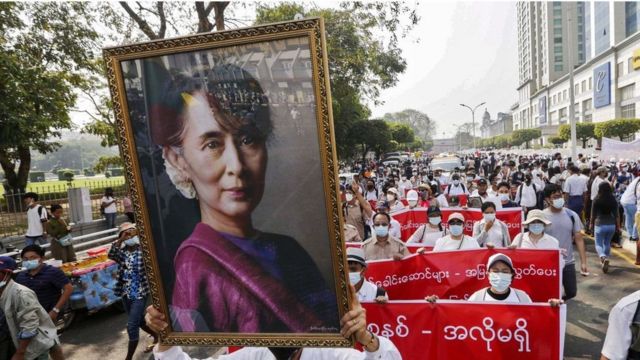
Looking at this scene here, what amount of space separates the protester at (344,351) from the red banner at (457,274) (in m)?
2.91

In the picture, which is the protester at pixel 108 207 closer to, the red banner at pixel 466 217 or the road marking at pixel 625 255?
the red banner at pixel 466 217

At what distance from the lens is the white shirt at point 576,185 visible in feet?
37.5

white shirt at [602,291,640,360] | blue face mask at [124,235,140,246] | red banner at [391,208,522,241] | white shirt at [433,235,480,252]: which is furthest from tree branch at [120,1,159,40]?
white shirt at [602,291,640,360]

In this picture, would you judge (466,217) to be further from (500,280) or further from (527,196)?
(500,280)

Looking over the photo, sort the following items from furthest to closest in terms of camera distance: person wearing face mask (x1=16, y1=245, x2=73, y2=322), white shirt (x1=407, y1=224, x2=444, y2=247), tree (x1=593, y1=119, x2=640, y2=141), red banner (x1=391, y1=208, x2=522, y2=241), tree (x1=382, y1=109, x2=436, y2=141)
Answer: tree (x1=382, y1=109, x2=436, y2=141) → tree (x1=593, y1=119, x2=640, y2=141) → red banner (x1=391, y1=208, x2=522, y2=241) → white shirt (x1=407, y1=224, x2=444, y2=247) → person wearing face mask (x1=16, y1=245, x2=73, y2=322)

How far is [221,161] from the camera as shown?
73.4 inches

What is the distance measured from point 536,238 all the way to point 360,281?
2969 millimetres

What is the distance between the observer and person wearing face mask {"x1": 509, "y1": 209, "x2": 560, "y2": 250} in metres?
5.88

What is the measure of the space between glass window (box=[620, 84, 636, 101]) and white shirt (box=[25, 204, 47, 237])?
60679 mm

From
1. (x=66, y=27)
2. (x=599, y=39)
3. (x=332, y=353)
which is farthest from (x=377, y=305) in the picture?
(x=599, y=39)

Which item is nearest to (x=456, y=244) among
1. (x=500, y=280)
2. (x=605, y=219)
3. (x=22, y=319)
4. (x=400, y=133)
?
(x=500, y=280)

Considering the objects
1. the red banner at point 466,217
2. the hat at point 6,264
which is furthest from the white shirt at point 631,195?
the hat at point 6,264

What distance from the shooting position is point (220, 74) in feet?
5.90

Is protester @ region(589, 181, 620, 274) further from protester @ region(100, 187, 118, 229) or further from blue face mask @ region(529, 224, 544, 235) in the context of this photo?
protester @ region(100, 187, 118, 229)
